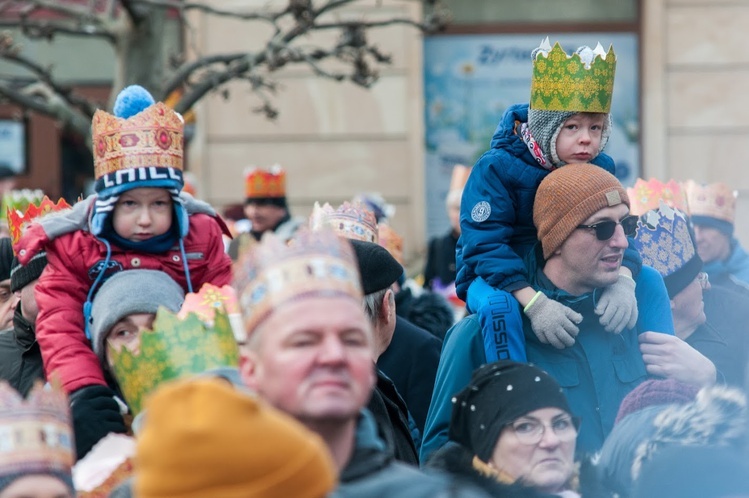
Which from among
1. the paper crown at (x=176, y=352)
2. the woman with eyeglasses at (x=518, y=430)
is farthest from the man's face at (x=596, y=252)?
the paper crown at (x=176, y=352)

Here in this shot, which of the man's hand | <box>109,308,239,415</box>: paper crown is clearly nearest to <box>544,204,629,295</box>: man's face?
the man's hand

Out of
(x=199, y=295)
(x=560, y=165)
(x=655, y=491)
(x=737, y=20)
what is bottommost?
(x=655, y=491)

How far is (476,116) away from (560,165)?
418 inches

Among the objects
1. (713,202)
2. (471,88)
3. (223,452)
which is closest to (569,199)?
(223,452)

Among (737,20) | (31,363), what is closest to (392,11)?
(737,20)

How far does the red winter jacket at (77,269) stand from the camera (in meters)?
4.90

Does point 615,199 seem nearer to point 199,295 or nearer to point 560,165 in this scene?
point 560,165

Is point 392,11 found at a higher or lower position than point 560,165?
higher

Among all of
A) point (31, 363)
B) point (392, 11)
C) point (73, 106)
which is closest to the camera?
point (31, 363)

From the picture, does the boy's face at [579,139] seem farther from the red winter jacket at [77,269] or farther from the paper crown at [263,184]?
the paper crown at [263,184]

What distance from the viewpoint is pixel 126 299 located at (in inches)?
189

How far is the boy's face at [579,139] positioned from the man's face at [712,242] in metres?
3.01

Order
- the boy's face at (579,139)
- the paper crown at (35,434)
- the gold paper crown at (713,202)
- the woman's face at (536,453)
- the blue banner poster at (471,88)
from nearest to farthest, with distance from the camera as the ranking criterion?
the paper crown at (35,434) → the woman's face at (536,453) → the boy's face at (579,139) → the gold paper crown at (713,202) → the blue banner poster at (471,88)

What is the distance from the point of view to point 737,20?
607 inches
